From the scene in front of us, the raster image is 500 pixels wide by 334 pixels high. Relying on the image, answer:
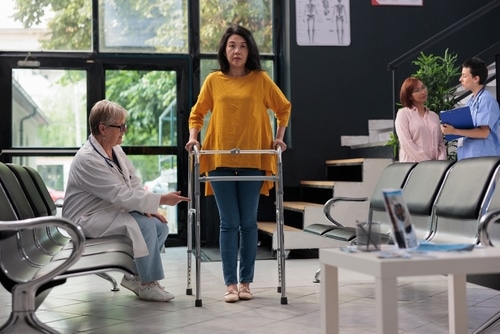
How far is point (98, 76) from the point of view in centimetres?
734

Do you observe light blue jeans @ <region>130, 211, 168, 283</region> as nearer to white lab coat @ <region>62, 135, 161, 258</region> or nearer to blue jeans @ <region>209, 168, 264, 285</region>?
Result: white lab coat @ <region>62, 135, 161, 258</region>

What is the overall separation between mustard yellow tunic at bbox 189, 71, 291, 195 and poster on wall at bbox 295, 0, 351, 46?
335 centimetres

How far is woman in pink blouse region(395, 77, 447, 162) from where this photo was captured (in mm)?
5605

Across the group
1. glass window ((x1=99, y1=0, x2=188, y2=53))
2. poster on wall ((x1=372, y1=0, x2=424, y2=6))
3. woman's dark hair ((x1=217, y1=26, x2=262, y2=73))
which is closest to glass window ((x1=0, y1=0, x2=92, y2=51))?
glass window ((x1=99, y1=0, x2=188, y2=53))

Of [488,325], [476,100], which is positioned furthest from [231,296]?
[476,100]

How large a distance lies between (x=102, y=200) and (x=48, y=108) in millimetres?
3717

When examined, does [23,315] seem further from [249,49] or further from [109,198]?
[249,49]

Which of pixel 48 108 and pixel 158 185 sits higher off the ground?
pixel 48 108

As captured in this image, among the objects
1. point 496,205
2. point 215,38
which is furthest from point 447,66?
point 496,205

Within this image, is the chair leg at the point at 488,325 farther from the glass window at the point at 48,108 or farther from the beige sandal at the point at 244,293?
the glass window at the point at 48,108

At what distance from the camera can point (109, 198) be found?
3.75 m

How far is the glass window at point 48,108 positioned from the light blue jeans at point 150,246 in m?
3.39

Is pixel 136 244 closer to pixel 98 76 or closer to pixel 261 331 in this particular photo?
pixel 261 331

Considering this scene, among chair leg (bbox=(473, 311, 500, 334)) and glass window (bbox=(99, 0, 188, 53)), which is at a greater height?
glass window (bbox=(99, 0, 188, 53))
